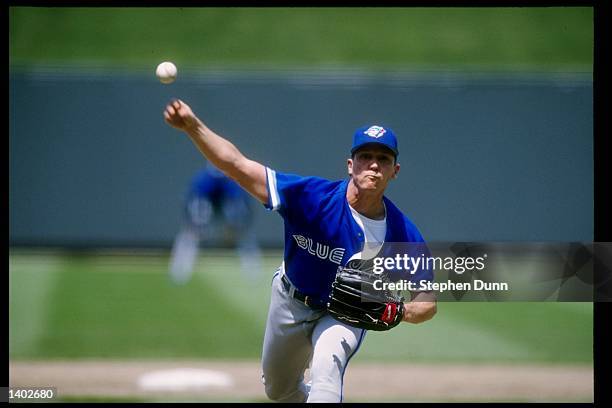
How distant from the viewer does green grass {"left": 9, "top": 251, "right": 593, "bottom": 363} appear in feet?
26.6

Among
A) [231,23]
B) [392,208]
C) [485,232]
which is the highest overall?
[231,23]

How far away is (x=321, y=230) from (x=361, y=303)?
1.49ft

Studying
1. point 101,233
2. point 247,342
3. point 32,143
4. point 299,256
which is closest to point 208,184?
point 101,233

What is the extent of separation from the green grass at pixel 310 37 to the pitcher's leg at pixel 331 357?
38.8ft

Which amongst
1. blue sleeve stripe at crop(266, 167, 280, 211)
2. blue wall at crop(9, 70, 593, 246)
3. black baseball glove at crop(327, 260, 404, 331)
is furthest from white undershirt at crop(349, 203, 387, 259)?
blue wall at crop(9, 70, 593, 246)

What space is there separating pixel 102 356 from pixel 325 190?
423 cm

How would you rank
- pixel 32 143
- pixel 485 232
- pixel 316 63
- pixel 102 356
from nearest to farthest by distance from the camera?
1. pixel 102 356
2. pixel 485 232
3. pixel 32 143
4. pixel 316 63

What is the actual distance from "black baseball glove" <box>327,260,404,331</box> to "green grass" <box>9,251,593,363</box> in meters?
3.96

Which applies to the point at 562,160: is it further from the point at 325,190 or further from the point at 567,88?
the point at 325,190

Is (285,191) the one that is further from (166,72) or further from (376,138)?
(166,72)

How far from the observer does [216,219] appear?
13477mm

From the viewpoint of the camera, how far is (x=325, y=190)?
423cm

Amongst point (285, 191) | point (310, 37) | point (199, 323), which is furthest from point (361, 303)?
point (310, 37)

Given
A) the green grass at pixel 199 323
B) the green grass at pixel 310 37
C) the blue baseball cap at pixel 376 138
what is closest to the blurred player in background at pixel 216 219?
the green grass at pixel 199 323
